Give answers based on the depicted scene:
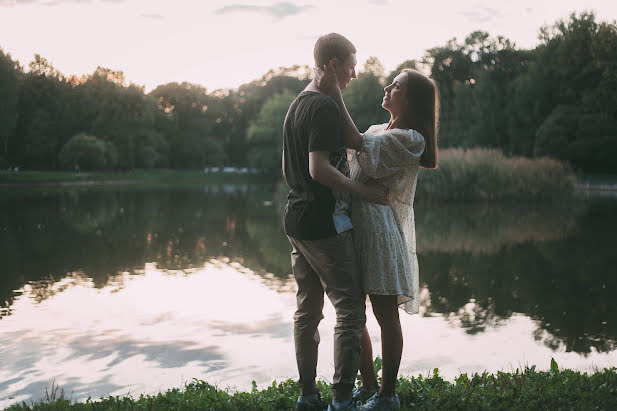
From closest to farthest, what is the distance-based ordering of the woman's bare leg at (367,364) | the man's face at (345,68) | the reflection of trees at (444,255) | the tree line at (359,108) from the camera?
the man's face at (345,68) < the woman's bare leg at (367,364) < the reflection of trees at (444,255) < the tree line at (359,108)

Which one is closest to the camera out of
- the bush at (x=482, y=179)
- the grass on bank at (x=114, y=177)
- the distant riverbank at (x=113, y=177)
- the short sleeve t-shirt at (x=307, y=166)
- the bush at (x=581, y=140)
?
the short sleeve t-shirt at (x=307, y=166)

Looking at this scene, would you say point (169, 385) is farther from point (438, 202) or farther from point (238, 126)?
point (238, 126)

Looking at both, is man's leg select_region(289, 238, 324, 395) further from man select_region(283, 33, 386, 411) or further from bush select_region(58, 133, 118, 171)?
bush select_region(58, 133, 118, 171)

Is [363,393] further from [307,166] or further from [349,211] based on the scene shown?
[307,166]

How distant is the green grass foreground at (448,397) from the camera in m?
3.38

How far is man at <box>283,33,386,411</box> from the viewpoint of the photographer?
10.0ft

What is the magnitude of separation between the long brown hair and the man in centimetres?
35

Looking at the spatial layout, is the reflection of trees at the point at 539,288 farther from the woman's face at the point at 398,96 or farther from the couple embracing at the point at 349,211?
the woman's face at the point at 398,96

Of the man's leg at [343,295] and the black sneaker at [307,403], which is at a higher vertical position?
the man's leg at [343,295]

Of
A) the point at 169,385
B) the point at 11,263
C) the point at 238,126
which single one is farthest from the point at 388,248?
the point at 238,126

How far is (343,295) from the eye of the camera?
316cm

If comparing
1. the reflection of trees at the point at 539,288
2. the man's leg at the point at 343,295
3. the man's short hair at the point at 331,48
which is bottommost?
the reflection of trees at the point at 539,288

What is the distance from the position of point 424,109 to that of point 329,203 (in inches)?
29.6

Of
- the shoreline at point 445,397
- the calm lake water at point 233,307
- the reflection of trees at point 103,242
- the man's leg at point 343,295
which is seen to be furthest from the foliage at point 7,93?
the man's leg at point 343,295
